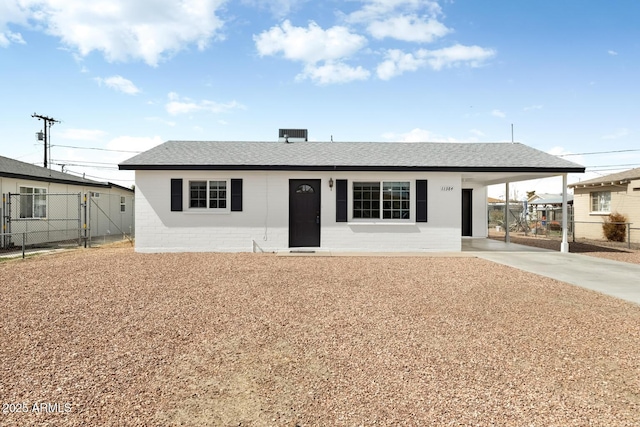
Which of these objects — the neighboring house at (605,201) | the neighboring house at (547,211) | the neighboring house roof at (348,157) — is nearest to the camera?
the neighboring house roof at (348,157)

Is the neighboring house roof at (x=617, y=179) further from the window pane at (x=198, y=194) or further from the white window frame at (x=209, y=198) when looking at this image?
the window pane at (x=198, y=194)

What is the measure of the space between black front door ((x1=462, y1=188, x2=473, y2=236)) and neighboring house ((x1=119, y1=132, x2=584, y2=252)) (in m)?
4.42

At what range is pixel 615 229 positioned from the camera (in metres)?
17.4

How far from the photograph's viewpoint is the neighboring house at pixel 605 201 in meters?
17.1

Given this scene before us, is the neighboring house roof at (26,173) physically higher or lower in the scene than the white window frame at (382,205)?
higher

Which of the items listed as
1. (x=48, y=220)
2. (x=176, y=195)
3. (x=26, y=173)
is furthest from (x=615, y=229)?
(x=26, y=173)

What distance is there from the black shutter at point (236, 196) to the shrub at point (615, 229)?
17.3m

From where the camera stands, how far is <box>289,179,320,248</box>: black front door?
1280cm

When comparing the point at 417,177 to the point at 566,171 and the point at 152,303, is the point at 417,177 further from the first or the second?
the point at 152,303

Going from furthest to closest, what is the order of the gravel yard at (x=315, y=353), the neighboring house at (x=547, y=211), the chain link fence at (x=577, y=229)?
the neighboring house at (x=547, y=211) < the chain link fence at (x=577, y=229) < the gravel yard at (x=315, y=353)

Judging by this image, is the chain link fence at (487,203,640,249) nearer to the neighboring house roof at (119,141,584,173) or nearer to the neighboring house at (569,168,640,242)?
the neighboring house at (569,168,640,242)

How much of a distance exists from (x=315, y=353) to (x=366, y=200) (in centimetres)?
926

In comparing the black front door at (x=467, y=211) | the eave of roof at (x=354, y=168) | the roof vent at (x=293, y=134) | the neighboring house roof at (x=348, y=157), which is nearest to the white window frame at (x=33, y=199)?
the neighboring house roof at (x=348, y=157)

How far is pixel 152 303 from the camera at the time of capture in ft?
20.1
